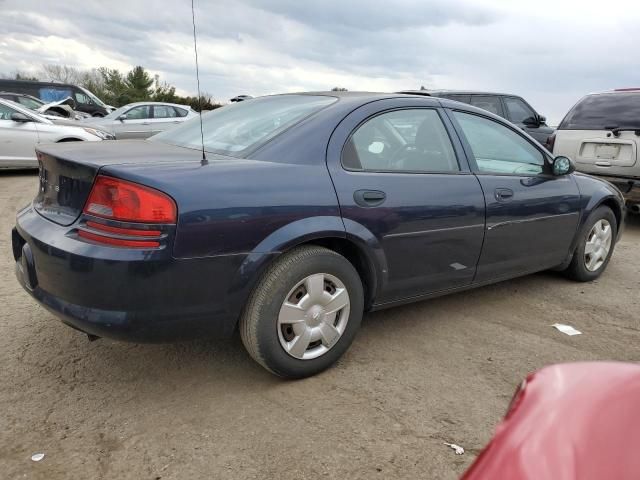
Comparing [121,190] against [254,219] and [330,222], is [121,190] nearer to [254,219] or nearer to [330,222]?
[254,219]

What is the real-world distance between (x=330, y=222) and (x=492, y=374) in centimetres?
126

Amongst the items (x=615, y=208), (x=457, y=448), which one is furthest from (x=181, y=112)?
(x=457, y=448)

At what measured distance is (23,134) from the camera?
9.52m

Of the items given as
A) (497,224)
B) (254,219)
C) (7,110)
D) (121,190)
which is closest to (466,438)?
(254,219)

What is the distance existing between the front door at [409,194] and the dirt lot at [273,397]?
454mm

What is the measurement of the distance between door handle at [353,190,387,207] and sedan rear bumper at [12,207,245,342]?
2.43 ft

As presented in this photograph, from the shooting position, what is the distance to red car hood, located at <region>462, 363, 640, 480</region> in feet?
3.70

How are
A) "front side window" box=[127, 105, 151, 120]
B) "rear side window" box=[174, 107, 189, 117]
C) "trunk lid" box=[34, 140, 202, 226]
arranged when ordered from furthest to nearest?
"rear side window" box=[174, 107, 189, 117]
"front side window" box=[127, 105, 151, 120]
"trunk lid" box=[34, 140, 202, 226]

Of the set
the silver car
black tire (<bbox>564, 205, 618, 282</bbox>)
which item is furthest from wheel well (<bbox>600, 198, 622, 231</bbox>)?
the silver car

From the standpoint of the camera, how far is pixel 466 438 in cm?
241

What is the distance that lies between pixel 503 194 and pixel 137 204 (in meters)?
2.39

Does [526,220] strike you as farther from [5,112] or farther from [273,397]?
[5,112]

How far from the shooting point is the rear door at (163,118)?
14523 millimetres

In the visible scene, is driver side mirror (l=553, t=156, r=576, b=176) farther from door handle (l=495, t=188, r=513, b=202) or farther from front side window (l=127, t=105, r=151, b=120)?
front side window (l=127, t=105, r=151, b=120)
